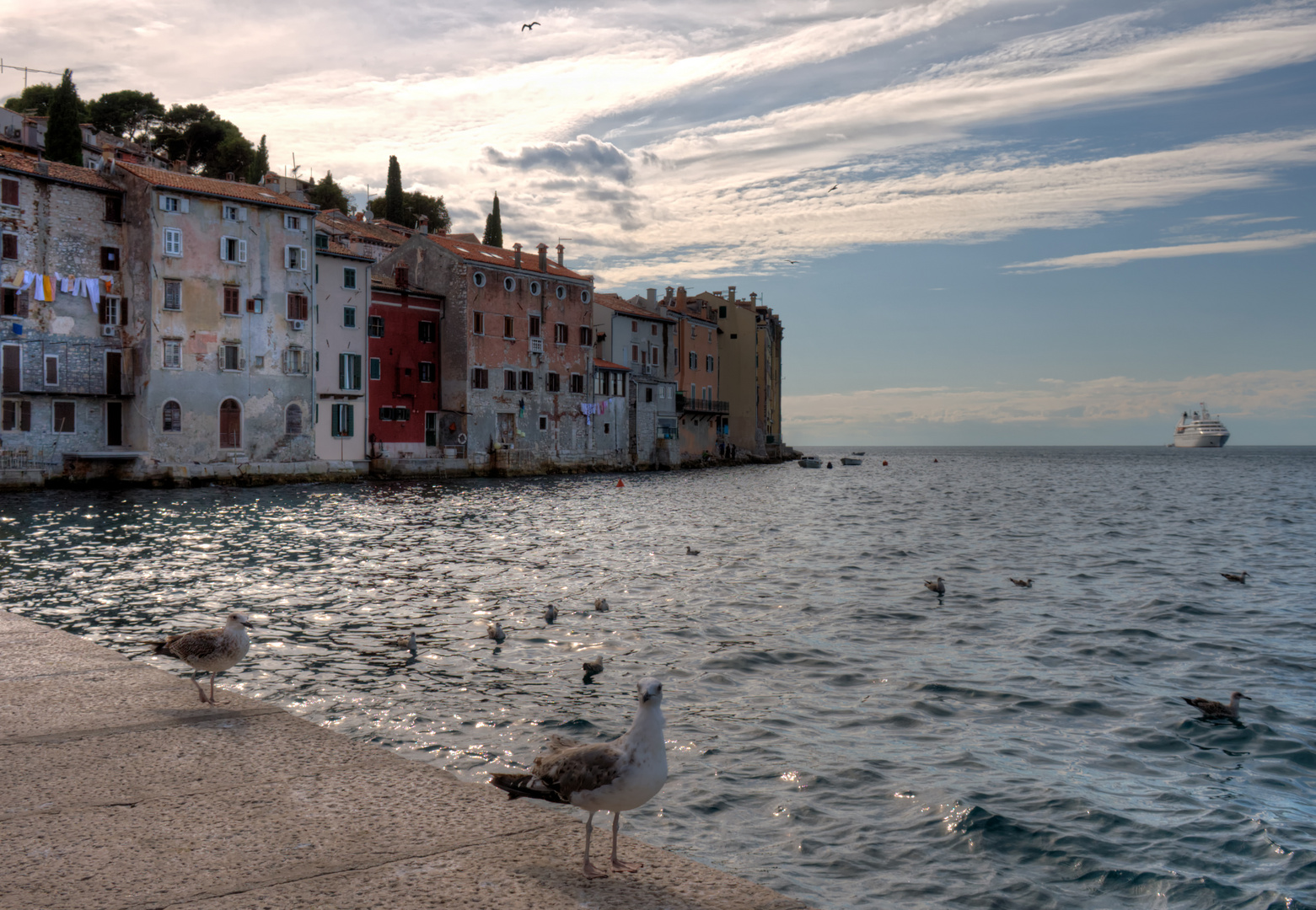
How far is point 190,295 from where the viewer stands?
144 feet

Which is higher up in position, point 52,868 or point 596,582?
point 52,868

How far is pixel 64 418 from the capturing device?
40844mm

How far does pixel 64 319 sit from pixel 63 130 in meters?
19.3

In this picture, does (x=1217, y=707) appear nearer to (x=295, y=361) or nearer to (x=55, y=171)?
(x=295, y=361)

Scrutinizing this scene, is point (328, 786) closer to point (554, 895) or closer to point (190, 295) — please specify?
point (554, 895)

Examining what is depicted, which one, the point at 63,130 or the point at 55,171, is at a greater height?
the point at 63,130

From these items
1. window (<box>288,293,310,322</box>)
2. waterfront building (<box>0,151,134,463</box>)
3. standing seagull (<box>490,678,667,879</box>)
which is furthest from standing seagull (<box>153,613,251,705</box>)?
window (<box>288,293,310,322</box>)

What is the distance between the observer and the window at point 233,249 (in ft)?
147

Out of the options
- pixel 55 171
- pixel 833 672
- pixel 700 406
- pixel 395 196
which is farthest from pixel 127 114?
pixel 833 672

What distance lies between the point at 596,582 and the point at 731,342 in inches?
2597

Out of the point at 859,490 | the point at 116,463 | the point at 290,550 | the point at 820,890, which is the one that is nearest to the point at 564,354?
the point at 859,490

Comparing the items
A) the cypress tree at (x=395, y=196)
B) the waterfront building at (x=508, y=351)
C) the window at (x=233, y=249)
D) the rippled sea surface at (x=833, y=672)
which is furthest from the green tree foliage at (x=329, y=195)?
the rippled sea surface at (x=833, y=672)

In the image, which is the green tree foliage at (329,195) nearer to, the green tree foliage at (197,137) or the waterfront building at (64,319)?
the green tree foliage at (197,137)

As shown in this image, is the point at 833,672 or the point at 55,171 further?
the point at 55,171
